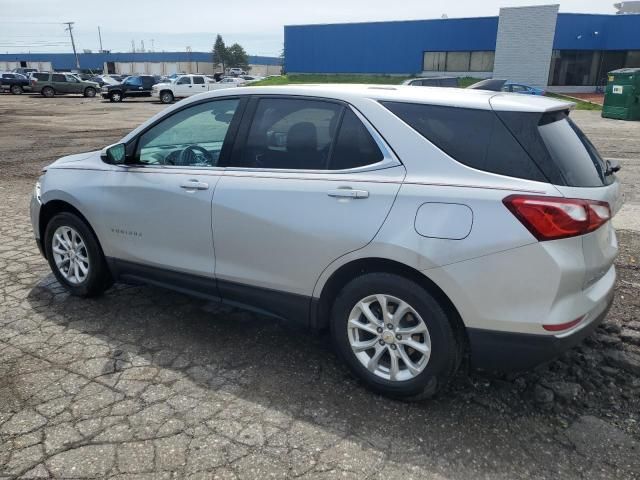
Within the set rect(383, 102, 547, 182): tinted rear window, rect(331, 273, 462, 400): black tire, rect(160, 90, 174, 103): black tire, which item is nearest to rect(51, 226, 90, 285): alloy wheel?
rect(331, 273, 462, 400): black tire

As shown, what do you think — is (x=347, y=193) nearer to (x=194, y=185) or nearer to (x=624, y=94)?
(x=194, y=185)

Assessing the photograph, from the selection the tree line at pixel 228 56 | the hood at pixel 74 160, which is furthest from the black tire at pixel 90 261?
the tree line at pixel 228 56

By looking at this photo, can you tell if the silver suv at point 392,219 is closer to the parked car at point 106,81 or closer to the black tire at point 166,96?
the black tire at point 166,96

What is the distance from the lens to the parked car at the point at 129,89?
34.1 meters

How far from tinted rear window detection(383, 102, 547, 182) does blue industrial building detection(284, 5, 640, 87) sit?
132 ft

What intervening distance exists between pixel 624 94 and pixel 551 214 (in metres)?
22.3

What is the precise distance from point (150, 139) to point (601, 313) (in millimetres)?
3209

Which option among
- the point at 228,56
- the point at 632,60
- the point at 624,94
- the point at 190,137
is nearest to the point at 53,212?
the point at 190,137

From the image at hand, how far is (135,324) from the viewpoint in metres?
4.07

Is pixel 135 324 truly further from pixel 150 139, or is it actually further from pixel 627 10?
pixel 627 10

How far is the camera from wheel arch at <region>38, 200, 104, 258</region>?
4328 mm

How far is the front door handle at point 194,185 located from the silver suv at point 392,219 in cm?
1

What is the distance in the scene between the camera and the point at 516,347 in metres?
2.71

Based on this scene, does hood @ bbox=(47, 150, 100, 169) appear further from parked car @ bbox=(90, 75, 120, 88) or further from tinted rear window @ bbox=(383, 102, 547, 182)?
parked car @ bbox=(90, 75, 120, 88)
